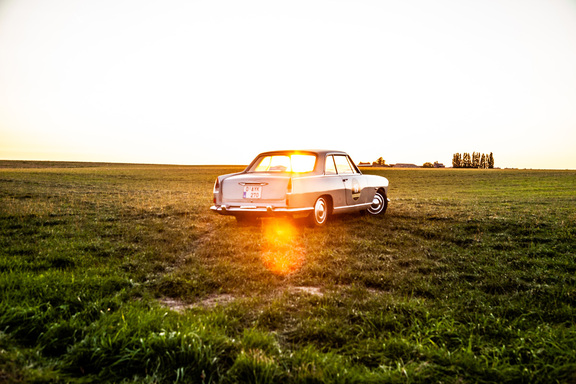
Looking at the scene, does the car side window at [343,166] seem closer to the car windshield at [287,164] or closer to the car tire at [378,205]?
the car windshield at [287,164]

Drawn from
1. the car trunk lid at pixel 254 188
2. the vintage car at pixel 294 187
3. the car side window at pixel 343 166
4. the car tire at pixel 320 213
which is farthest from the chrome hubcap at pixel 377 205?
the car trunk lid at pixel 254 188

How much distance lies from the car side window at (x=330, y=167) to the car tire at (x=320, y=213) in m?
0.61

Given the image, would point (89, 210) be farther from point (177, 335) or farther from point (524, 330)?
point (524, 330)

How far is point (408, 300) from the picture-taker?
495cm

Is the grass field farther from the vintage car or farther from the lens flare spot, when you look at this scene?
the vintage car

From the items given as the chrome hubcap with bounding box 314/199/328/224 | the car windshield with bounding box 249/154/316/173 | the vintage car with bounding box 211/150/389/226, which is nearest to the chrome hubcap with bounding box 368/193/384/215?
the vintage car with bounding box 211/150/389/226

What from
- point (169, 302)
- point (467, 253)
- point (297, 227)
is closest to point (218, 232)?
point (297, 227)

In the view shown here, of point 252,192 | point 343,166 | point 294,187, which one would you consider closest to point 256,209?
point 252,192

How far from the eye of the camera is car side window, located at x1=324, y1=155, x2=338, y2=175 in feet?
31.3

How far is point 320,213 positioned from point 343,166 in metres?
1.55

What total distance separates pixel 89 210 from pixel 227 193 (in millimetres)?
5769

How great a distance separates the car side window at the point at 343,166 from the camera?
10.1 metres

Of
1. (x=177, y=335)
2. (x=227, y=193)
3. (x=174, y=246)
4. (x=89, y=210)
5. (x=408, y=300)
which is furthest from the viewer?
(x=89, y=210)

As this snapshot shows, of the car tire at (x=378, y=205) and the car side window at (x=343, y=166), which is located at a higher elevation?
the car side window at (x=343, y=166)
